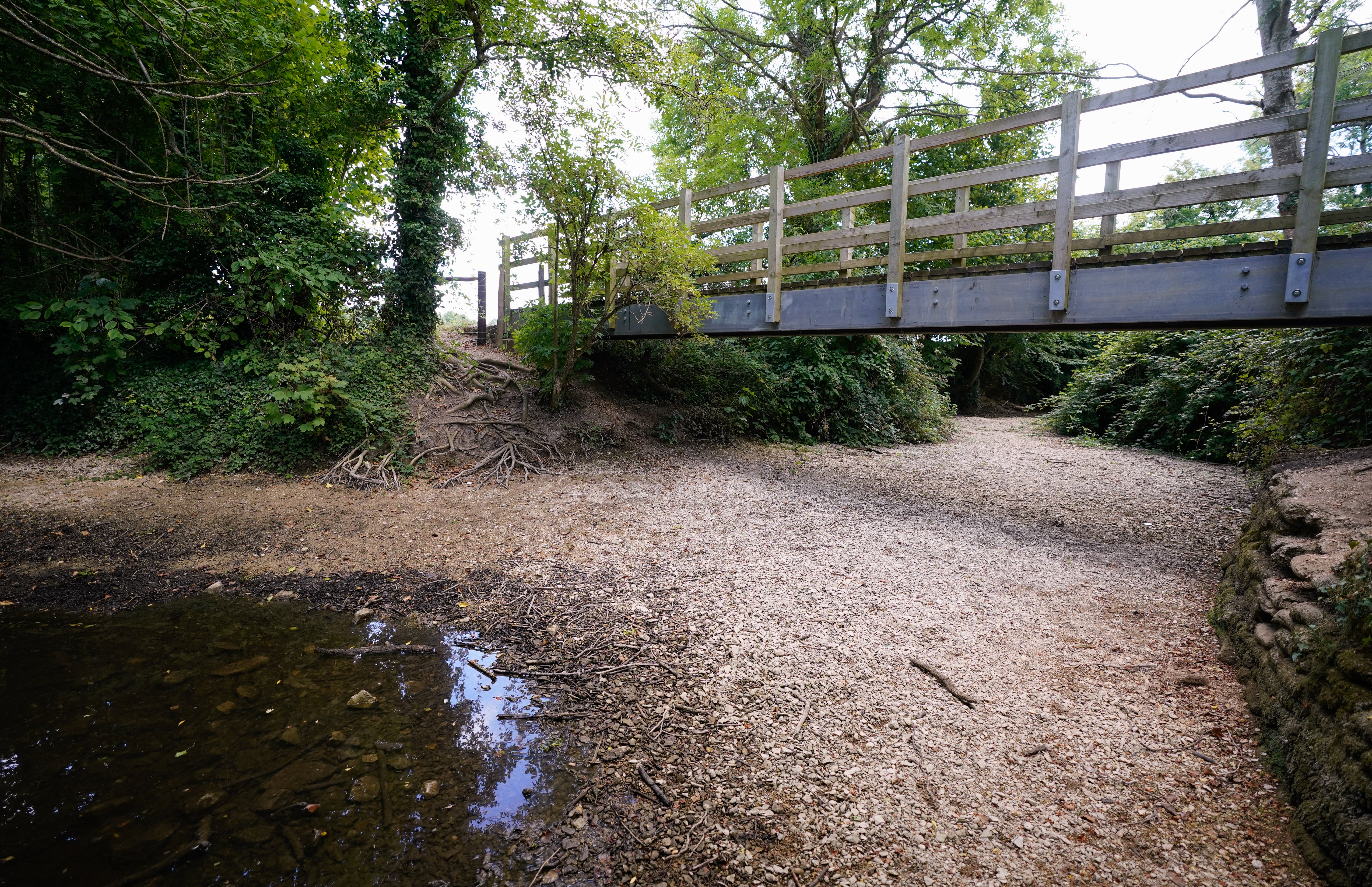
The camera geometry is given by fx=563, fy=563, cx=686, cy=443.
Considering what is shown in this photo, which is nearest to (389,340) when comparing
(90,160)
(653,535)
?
(90,160)

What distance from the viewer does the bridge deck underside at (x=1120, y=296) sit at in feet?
14.7

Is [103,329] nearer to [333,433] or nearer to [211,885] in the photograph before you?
[333,433]

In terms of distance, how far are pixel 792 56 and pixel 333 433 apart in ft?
43.9

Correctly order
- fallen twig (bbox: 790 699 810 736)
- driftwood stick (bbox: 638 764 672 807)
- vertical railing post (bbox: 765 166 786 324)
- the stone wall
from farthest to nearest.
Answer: vertical railing post (bbox: 765 166 786 324), fallen twig (bbox: 790 699 810 736), driftwood stick (bbox: 638 764 672 807), the stone wall

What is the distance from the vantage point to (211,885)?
6.98ft

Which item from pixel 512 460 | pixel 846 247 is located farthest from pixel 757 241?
pixel 512 460

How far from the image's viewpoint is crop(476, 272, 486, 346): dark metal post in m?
12.7

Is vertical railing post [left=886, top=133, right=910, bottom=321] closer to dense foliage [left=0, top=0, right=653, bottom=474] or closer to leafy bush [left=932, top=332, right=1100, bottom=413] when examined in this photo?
dense foliage [left=0, top=0, right=653, bottom=474]

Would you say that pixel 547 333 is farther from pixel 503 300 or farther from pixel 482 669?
pixel 482 669

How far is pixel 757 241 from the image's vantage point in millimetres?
8297

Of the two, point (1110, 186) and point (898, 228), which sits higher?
point (1110, 186)

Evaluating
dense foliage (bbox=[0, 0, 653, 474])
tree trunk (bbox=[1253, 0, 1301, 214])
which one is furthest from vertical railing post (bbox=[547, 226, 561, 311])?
tree trunk (bbox=[1253, 0, 1301, 214])

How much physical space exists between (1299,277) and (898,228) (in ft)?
11.2

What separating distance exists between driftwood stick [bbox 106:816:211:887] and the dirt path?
1703 mm
